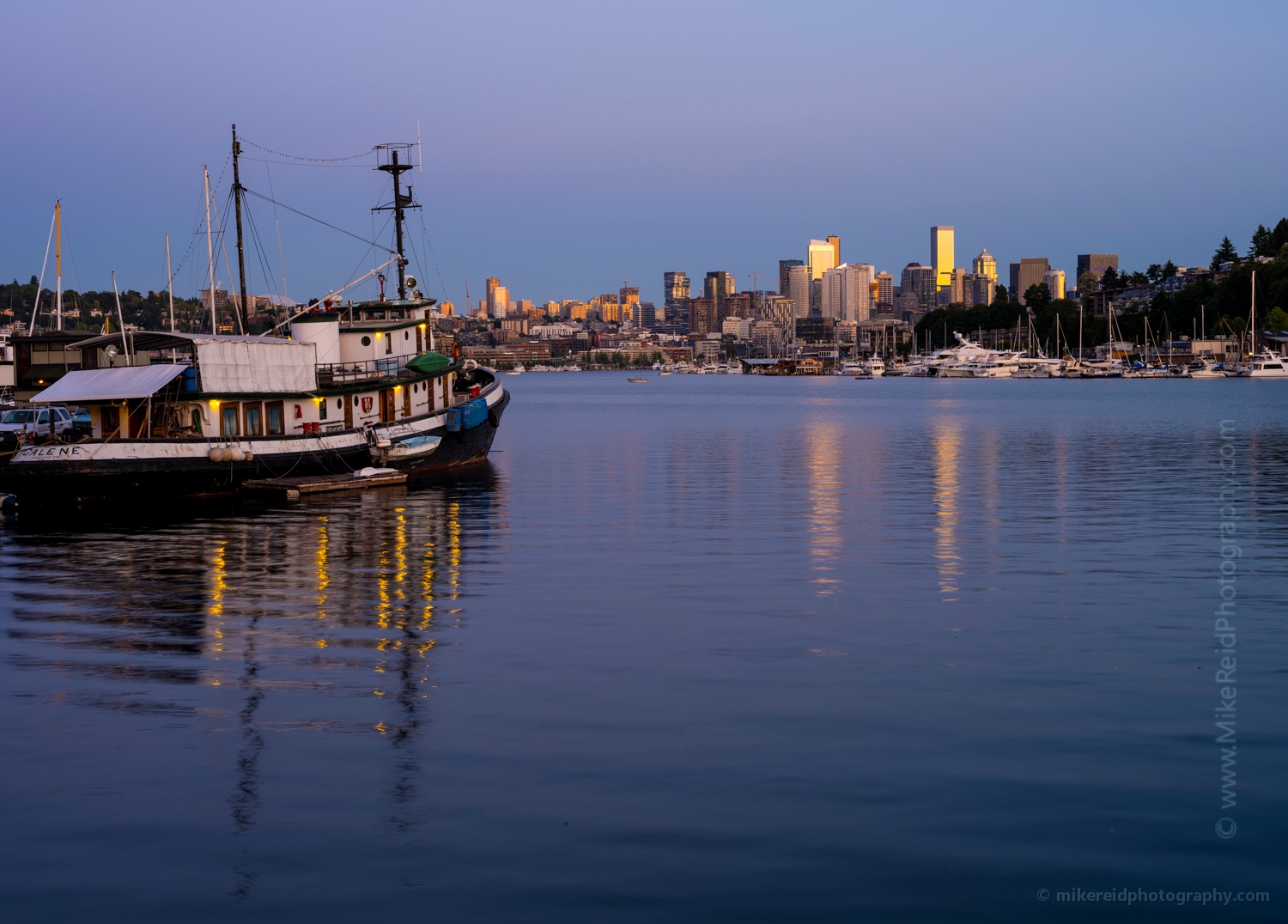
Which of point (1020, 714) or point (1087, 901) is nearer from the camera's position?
point (1087, 901)

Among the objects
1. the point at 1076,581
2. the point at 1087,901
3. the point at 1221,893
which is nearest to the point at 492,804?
the point at 1087,901

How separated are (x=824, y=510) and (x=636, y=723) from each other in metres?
25.8

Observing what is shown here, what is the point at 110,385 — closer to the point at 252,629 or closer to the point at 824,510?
the point at 824,510

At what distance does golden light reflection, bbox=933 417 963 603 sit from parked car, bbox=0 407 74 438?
36.1m

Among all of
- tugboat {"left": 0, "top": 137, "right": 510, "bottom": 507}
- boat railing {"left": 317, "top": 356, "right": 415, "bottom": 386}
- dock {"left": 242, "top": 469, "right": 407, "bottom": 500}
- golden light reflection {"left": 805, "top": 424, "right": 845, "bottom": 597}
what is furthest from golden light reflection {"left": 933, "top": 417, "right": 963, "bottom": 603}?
boat railing {"left": 317, "top": 356, "right": 415, "bottom": 386}

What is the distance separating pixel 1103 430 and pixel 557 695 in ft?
249

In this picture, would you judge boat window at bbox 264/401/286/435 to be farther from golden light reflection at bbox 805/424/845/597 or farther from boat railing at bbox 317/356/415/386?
golden light reflection at bbox 805/424/845/597

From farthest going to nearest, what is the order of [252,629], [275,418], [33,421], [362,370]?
[33,421] < [362,370] < [275,418] < [252,629]

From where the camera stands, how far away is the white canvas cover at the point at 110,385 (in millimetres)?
42719

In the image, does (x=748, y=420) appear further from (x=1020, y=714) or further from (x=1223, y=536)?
(x=1020, y=714)

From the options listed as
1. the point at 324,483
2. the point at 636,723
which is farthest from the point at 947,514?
the point at 636,723

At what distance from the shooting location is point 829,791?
1286 cm

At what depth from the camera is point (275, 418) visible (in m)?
47.8

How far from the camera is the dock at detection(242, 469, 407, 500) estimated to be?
45.1 meters
